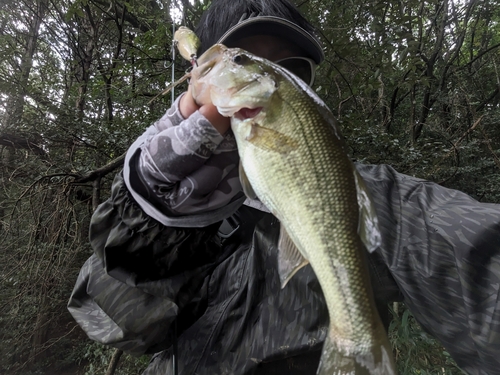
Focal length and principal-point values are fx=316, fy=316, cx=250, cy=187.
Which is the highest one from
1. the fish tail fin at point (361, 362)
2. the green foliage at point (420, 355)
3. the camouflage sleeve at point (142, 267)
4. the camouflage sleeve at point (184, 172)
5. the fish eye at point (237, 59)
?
the fish eye at point (237, 59)

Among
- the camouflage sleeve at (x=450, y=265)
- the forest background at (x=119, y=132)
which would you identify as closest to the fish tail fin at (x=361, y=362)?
the camouflage sleeve at (x=450, y=265)

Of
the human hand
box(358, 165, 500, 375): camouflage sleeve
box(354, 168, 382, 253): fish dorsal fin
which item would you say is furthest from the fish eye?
box(358, 165, 500, 375): camouflage sleeve

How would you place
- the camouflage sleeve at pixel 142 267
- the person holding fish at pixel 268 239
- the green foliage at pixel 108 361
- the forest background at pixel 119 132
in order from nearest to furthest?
1. the person holding fish at pixel 268 239
2. the camouflage sleeve at pixel 142 267
3. the forest background at pixel 119 132
4. the green foliage at pixel 108 361

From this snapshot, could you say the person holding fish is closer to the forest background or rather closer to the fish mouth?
the fish mouth

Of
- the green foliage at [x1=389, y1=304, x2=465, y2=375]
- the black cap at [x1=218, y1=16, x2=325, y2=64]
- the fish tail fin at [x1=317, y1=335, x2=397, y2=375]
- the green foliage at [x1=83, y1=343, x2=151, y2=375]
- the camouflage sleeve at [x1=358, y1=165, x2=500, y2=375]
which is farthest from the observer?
the green foliage at [x1=83, y1=343, x2=151, y2=375]

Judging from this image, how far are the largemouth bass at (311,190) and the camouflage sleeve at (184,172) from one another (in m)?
0.14

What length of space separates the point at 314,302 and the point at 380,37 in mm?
3556

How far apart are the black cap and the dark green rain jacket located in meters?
0.51

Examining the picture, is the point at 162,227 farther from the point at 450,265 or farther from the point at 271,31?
the point at 450,265

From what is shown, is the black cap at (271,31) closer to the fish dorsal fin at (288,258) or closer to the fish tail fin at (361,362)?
the fish dorsal fin at (288,258)

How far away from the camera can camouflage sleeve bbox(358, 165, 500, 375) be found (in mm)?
1077

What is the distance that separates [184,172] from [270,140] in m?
0.34

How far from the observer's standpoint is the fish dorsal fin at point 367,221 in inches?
37.1

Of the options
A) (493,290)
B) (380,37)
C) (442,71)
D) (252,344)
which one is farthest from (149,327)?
(442,71)
